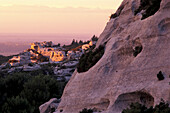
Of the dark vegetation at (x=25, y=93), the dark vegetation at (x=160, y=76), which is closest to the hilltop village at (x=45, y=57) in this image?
the dark vegetation at (x=25, y=93)

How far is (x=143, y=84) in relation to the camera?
21.1m

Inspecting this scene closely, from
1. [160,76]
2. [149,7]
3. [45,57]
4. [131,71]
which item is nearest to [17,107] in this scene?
[131,71]

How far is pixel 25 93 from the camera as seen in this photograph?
40.2m

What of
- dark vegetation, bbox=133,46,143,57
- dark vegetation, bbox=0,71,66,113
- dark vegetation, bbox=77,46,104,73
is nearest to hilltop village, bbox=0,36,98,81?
dark vegetation, bbox=0,71,66,113

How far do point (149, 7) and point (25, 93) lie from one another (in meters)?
22.2

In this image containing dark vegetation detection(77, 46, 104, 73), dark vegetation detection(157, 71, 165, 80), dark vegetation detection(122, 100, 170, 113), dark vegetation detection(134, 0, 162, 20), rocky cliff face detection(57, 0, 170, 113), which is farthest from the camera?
dark vegetation detection(77, 46, 104, 73)

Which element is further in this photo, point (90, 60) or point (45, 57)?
point (45, 57)

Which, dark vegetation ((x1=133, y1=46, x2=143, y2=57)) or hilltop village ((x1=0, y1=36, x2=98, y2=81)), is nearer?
dark vegetation ((x1=133, y1=46, x2=143, y2=57))

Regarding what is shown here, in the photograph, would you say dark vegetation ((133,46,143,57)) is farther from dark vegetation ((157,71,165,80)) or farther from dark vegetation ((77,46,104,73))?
dark vegetation ((77,46,104,73))

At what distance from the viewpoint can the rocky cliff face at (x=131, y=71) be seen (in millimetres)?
20984

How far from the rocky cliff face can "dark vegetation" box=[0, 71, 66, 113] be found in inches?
282

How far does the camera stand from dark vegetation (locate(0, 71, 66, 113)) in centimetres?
3397

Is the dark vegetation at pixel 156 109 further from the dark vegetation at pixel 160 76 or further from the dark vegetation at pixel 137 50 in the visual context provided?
the dark vegetation at pixel 137 50

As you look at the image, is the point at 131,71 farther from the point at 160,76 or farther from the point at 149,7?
the point at 149,7
